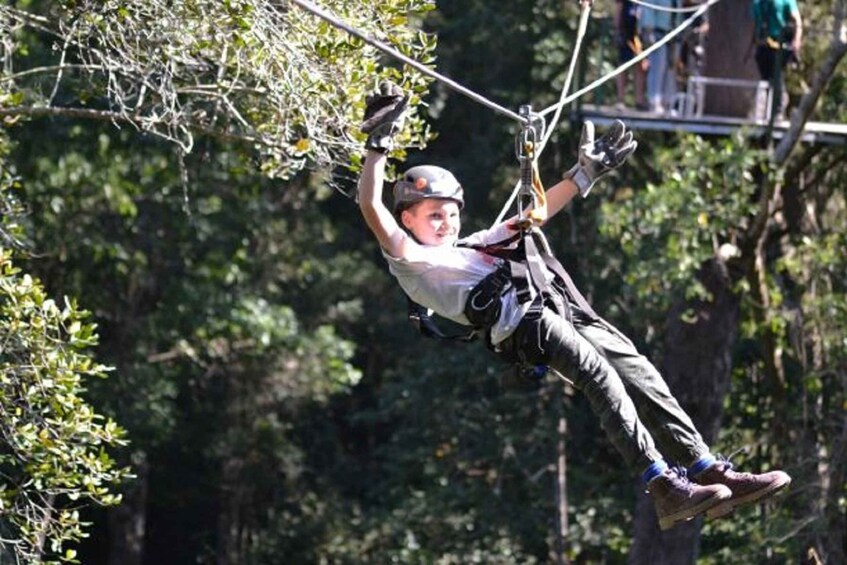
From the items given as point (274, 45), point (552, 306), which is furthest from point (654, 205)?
point (552, 306)

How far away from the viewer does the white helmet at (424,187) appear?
619 cm

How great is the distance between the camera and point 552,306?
626cm

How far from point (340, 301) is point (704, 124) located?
27.2 feet

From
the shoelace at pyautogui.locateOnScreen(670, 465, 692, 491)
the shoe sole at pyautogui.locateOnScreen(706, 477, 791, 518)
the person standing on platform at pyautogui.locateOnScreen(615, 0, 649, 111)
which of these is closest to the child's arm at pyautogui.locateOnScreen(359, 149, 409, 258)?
the shoelace at pyautogui.locateOnScreen(670, 465, 692, 491)

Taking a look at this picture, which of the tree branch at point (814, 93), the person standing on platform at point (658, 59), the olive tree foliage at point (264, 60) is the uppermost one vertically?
Result: the person standing on platform at point (658, 59)

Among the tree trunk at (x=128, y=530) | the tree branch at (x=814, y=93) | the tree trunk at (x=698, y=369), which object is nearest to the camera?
the tree branch at (x=814, y=93)

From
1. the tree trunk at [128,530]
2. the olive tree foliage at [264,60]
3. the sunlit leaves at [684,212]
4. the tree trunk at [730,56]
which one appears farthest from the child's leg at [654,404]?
the tree trunk at [128,530]

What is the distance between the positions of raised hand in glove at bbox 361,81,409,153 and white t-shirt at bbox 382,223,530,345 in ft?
1.16

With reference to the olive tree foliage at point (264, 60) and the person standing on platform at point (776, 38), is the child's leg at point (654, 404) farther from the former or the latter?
the person standing on platform at point (776, 38)

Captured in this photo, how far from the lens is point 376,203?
5.95 m

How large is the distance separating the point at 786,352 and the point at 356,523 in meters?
5.79

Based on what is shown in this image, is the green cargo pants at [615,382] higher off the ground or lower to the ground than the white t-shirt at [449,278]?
lower

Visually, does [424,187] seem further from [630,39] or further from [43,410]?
[630,39]

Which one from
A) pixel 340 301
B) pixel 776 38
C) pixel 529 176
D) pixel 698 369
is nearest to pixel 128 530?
pixel 340 301
